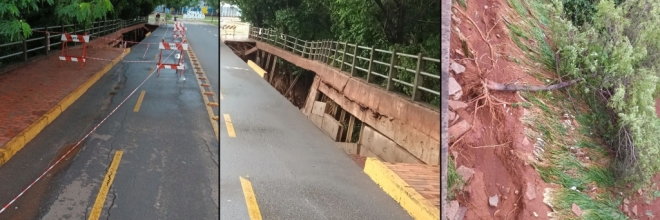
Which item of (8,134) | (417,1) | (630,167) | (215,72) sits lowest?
(630,167)

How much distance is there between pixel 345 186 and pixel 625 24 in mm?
1999

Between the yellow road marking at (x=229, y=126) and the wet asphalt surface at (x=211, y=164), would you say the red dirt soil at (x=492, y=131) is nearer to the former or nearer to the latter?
the wet asphalt surface at (x=211, y=164)

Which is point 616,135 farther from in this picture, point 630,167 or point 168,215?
point 168,215

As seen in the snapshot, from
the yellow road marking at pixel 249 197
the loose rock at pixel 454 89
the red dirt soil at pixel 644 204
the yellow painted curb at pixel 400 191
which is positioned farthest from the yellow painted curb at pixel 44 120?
the red dirt soil at pixel 644 204

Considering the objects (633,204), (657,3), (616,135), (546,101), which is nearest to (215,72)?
(546,101)

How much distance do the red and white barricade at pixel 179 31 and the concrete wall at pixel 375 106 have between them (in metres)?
0.24

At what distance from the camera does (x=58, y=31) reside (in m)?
1.61

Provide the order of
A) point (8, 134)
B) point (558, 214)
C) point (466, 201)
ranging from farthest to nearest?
point (558, 214) < point (466, 201) < point (8, 134)

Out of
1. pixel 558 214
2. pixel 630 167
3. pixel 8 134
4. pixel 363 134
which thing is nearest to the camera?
Answer: pixel 8 134

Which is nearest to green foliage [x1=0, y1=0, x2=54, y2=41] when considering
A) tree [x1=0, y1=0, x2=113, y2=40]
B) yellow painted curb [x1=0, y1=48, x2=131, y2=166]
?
tree [x1=0, y1=0, x2=113, y2=40]

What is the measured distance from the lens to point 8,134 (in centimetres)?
136

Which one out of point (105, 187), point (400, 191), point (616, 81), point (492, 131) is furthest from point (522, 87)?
point (105, 187)

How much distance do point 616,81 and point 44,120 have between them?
2544 mm

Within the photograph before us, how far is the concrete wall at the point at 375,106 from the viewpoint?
146 cm
